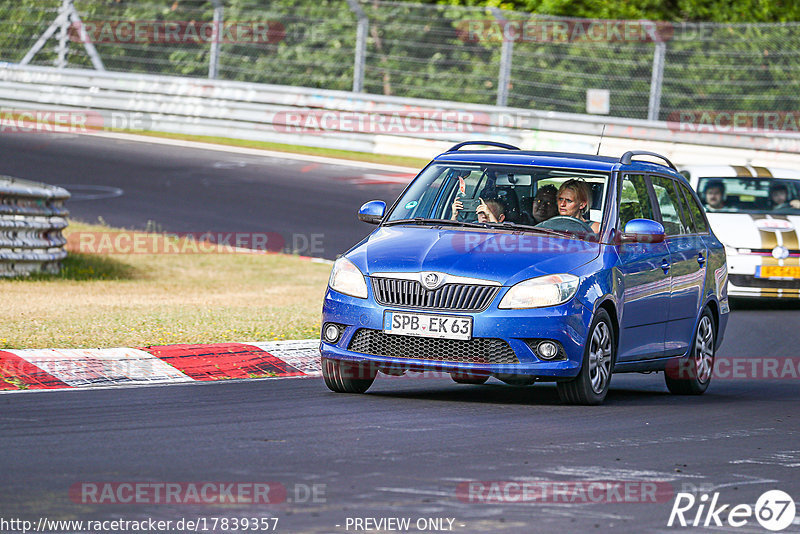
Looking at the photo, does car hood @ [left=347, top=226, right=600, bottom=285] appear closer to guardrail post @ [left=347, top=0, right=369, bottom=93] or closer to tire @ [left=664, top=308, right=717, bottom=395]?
tire @ [left=664, top=308, right=717, bottom=395]

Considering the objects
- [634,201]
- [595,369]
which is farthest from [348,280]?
[634,201]

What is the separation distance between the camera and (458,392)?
31.7ft

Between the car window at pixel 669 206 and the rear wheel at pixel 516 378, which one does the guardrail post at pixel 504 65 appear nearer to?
the car window at pixel 669 206

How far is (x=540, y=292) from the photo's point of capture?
861 centimetres

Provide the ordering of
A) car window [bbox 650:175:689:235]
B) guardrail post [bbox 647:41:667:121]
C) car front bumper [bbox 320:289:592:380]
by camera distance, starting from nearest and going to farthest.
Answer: car front bumper [bbox 320:289:592:380] → car window [bbox 650:175:689:235] → guardrail post [bbox 647:41:667:121]

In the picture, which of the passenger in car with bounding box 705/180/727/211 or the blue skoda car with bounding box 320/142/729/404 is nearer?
the blue skoda car with bounding box 320/142/729/404

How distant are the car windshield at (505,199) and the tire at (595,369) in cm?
69

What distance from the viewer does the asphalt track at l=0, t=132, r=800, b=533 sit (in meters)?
5.70

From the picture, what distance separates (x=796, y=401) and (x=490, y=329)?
2921mm

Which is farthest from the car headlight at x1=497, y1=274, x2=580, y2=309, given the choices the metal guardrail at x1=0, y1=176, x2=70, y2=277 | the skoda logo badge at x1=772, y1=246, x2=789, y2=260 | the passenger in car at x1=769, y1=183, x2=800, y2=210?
the passenger in car at x1=769, y1=183, x2=800, y2=210

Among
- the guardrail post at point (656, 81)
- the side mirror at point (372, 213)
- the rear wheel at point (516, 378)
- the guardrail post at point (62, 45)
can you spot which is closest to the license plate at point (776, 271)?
the side mirror at point (372, 213)

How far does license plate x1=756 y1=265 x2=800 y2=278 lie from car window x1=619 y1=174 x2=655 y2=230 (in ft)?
20.1

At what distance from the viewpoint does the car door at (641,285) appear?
9.45 meters

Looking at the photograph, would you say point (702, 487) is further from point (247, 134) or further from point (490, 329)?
point (247, 134)
